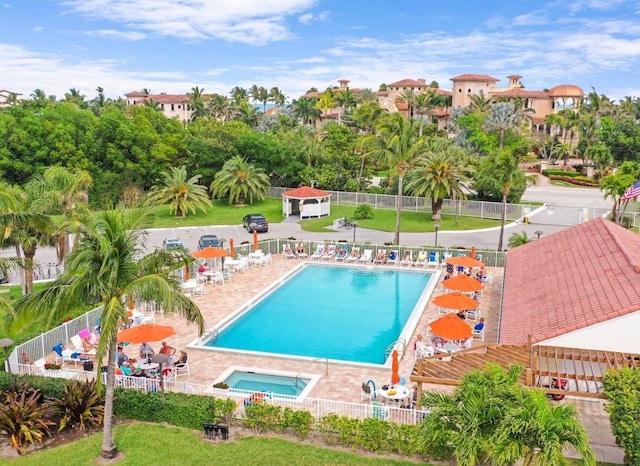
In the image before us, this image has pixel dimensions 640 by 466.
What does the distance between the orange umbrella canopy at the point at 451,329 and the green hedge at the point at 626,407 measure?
5011 millimetres

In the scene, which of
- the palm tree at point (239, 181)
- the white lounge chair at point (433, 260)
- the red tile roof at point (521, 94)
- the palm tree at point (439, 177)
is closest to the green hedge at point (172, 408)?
the white lounge chair at point (433, 260)

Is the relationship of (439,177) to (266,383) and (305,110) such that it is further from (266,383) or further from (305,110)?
(305,110)

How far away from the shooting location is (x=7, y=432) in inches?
542

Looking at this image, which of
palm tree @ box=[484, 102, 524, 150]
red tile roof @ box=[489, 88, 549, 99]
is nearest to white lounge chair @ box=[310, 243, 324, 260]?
palm tree @ box=[484, 102, 524, 150]

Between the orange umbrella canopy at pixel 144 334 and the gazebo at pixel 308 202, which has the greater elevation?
the gazebo at pixel 308 202

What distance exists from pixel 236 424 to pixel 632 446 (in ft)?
29.0

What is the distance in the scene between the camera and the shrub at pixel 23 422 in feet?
44.4

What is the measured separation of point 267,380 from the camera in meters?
17.5

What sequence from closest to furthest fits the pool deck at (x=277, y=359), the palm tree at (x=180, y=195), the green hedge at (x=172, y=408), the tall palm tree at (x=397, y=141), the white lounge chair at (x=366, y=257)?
1. the green hedge at (x=172, y=408)
2. the pool deck at (x=277, y=359)
3. the white lounge chair at (x=366, y=257)
4. the tall palm tree at (x=397, y=141)
5. the palm tree at (x=180, y=195)

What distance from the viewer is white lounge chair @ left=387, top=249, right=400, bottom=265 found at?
101 feet

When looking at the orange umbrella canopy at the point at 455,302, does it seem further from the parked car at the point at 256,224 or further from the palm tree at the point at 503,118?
the palm tree at the point at 503,118

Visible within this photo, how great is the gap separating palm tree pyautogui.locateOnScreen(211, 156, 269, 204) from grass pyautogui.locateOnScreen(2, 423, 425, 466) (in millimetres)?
36093

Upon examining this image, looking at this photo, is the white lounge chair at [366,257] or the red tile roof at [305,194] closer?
the white lounge chair at [366,257]

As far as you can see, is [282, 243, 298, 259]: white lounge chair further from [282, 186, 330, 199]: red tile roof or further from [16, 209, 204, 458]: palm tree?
[16, 209, 204, 458]: palm tree
